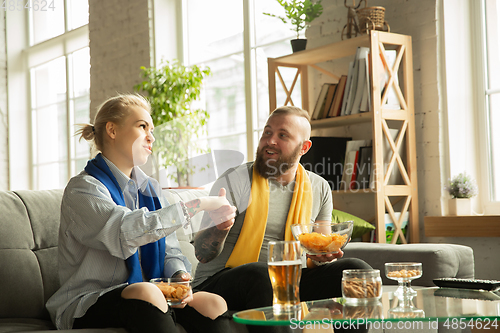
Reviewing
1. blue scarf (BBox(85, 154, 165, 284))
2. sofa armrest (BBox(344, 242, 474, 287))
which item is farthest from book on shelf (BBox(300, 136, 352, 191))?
blue scarf (BBox(85, 154, 165, 284))

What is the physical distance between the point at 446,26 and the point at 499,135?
0.66 metres

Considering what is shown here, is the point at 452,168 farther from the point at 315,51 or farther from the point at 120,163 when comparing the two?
the point at 120,163

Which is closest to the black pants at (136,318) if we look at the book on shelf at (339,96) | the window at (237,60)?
the book on shelf at (339,96)

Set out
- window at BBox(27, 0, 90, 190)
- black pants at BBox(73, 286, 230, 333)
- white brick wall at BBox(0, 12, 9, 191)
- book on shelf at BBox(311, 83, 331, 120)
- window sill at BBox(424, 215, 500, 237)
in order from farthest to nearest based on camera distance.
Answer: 1. white brick wall at BBox(0, 12, 9, 191)
2. window at BBox(27, 0, 90, 190)
3. book on shelf at BBox(311, 83, 331, 120)
4. window sill at BBox(424, 215, 500, 237)
5. black pants at BBox(73, 286, 230, 333)

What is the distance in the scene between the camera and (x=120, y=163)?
1701mm

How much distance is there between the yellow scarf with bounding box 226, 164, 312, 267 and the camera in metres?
1.82

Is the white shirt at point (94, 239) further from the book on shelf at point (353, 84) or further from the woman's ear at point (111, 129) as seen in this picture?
the book on shelf at point (353, 84)

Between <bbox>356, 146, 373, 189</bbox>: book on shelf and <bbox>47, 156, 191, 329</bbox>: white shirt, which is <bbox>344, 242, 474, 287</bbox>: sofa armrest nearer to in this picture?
<bbox>356, 146, 373, 189</bbox>: book on shelf

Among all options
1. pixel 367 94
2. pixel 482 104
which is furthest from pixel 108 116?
pixel 482 104

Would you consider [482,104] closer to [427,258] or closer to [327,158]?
[327,158]

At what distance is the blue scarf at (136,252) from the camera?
1550mm

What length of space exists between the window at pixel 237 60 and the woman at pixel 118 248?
2131 millimetres

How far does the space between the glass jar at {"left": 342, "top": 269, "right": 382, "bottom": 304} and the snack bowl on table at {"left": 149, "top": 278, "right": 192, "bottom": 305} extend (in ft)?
1.44

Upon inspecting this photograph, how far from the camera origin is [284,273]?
1.13m
